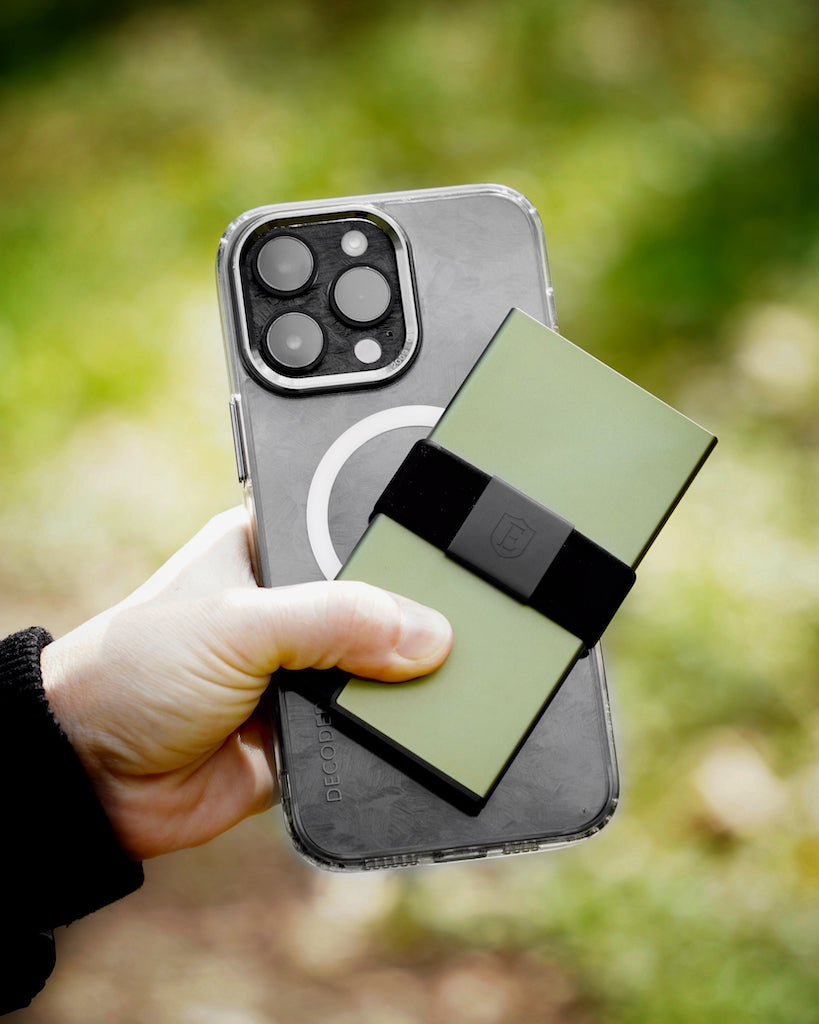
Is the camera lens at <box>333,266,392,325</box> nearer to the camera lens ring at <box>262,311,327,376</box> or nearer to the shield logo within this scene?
the camera lens ring at <box>262,311,327,376</box>

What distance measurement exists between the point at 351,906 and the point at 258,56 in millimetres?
1463

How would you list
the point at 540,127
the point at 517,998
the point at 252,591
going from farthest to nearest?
the point at 540,127 < the point at 517,998 < the point at 252,591

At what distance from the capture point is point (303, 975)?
1395mm

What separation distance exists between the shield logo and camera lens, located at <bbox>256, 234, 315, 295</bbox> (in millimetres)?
319

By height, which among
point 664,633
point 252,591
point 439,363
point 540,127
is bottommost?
point 664,633

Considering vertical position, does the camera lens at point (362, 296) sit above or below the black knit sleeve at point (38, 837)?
above

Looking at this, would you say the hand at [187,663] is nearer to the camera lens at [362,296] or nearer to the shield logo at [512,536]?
the shield logo at [512,536]

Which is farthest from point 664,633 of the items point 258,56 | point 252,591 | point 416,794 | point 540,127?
point 258,56

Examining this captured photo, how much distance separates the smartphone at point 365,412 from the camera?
952mm

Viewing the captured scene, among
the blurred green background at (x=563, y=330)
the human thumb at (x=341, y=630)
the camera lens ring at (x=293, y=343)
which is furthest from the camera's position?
the blurred green background at (x=563, y=330)

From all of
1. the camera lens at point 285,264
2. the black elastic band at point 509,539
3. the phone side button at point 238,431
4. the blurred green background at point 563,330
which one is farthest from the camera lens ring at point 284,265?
the blurred green background at point 563,330

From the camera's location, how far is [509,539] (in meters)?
0.91

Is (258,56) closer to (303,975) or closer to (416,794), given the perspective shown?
(416,794)

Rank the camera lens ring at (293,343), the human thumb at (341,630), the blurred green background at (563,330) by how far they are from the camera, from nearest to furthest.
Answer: the human thumb at (341,630) < the camera lens ring at (293,343) < the blurred green background at (563,330)
